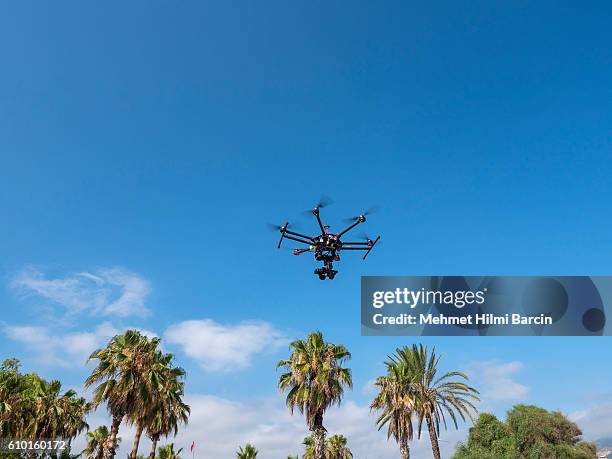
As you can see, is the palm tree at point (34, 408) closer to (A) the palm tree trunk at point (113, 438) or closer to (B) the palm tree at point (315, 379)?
(A) the palm tree trunk at point (113, 438)

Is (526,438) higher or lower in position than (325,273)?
lower

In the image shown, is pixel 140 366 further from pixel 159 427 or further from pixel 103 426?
pixel 103 426

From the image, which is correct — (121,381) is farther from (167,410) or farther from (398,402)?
(398,402)

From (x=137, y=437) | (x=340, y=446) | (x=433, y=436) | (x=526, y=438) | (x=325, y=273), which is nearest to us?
(x=325, y=273)

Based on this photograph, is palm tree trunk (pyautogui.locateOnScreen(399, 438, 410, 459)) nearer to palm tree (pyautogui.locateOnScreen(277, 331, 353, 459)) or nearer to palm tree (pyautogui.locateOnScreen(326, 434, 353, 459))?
palm tree (pyautogui.locateOnScreen(277, 331, 353, 459))

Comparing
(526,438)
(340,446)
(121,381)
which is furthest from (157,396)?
(526,438)

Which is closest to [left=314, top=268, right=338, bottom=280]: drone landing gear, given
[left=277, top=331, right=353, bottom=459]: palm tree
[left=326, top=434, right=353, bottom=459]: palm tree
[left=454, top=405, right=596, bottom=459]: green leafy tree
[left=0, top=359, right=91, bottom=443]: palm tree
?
[left=277, top=331, right=353, bottom=459]: palm tree

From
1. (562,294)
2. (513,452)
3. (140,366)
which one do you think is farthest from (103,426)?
(513,452)
